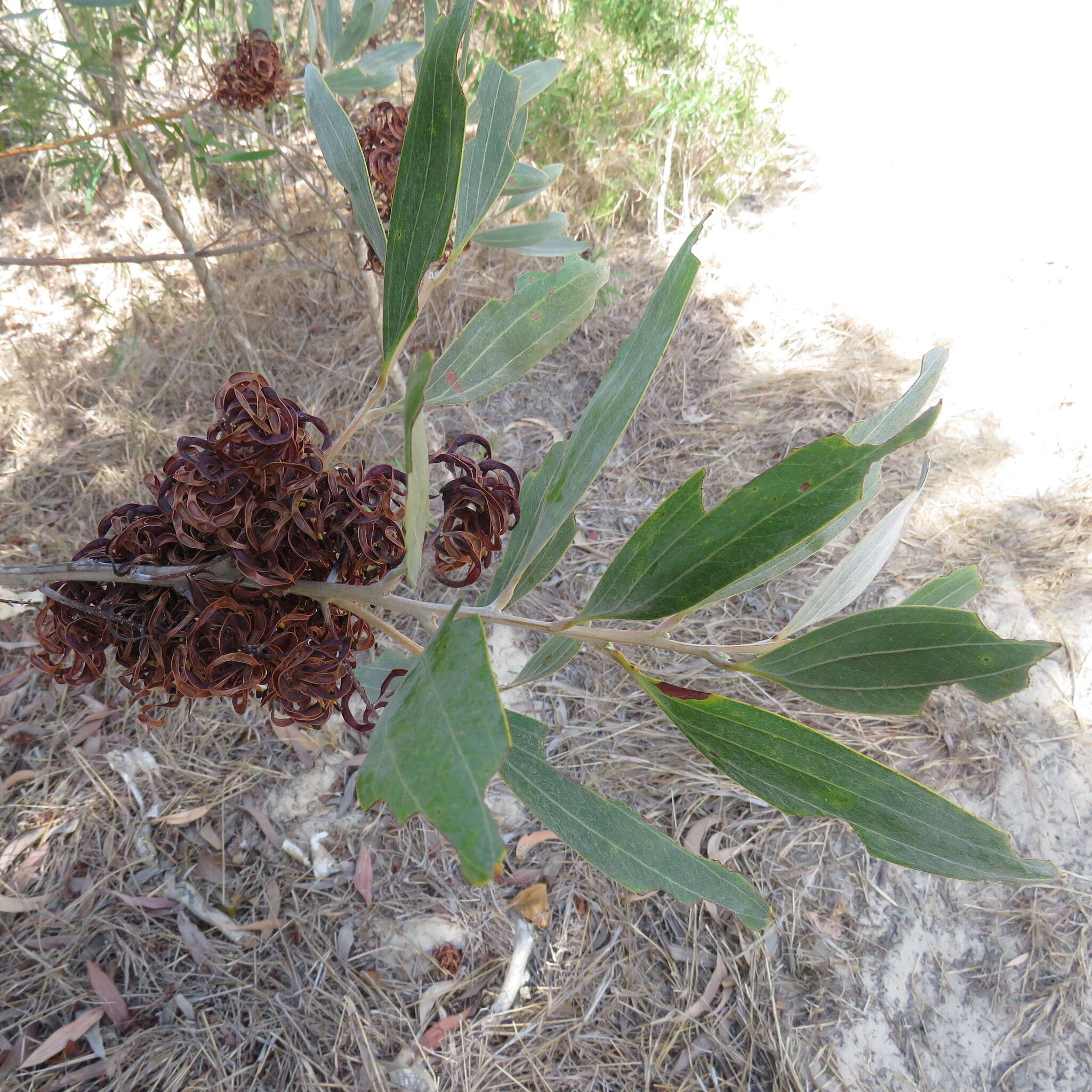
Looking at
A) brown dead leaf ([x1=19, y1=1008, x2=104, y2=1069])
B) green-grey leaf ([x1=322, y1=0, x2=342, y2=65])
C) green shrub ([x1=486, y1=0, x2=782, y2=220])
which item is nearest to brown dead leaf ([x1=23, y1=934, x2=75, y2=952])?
brown dead leaf ([x1=19, y1=1008, x2=104, y2=1069])

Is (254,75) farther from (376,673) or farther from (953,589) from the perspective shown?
(953,589)

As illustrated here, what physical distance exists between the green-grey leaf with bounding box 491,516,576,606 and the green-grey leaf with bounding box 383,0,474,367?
146 mm

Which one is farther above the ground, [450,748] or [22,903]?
[450,748]

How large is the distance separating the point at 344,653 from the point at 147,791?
1.06 metres

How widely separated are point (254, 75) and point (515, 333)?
2.79ft

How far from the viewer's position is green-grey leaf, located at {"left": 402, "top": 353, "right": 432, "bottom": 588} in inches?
10.4

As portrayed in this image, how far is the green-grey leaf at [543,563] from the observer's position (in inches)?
16.9

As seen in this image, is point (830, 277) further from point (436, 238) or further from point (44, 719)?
point (44, 719)

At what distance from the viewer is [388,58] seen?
3.91ft

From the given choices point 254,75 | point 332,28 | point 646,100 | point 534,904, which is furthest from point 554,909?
point 646,100

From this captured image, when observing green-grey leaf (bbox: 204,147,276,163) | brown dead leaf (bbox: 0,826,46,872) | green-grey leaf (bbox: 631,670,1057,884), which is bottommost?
brown dead leaf (bbox: 0,826,46,872)

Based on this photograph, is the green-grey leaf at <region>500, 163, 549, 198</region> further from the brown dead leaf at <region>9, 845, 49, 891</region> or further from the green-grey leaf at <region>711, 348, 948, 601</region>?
the brown dead leaf at <region>9, 845, 49, 891</region>

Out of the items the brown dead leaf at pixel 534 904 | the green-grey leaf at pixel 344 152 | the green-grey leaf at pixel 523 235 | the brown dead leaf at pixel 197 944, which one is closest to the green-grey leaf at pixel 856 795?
the green-grey leaf at pixel 344 152

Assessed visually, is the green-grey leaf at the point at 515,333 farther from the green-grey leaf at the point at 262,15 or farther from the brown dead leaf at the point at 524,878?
the green-grey leaf at the point at 262,15
